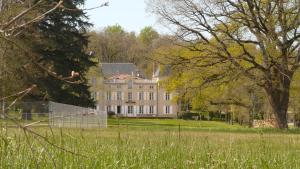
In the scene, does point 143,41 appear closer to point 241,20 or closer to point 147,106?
point 147,106

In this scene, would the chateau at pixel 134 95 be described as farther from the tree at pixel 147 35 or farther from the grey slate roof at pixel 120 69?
the tree at pixel 147 35

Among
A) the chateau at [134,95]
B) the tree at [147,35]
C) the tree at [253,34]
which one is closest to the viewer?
the tree at [253,34]

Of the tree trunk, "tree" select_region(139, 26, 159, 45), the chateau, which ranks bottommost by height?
the tree trunk

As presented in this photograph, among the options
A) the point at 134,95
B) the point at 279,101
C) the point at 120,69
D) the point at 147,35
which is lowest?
the point at 279,101

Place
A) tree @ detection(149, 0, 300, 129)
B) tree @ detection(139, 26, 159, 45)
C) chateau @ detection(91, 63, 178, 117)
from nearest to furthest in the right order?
1. tree @ detection(149, 0, 300, 129)
2. tree @ detection(139, 26, 159, 45)
3. chateau @ detection(91, 63, 178, 117)

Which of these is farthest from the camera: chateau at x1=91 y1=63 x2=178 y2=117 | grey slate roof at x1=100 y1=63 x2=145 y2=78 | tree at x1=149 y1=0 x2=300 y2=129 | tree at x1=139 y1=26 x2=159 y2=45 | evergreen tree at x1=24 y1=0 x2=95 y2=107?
chateau at x1=91 y1=63 x2=178 y2=117

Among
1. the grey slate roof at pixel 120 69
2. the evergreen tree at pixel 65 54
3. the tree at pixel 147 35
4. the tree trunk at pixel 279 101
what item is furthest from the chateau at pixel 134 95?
the tree trunk at pixel 279 101

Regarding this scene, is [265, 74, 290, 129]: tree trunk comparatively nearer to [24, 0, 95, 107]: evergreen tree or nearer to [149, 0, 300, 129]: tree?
[149, 0, 300, 129]: tree

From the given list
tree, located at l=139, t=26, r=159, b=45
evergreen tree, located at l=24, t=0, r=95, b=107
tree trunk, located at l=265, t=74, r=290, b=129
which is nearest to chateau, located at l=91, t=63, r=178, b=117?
tree, located at l=139, t=26, r=159, b=45

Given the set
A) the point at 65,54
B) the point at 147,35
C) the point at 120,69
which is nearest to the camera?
the point at 65,54

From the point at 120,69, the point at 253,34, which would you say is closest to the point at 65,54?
the point at 253,34

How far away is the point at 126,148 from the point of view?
6398mm

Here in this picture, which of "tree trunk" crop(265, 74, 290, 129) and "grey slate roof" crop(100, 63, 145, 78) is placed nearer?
"tree trunk" crop(265, 74, 290, 129)

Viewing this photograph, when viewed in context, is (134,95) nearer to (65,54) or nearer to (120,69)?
(120,69)
